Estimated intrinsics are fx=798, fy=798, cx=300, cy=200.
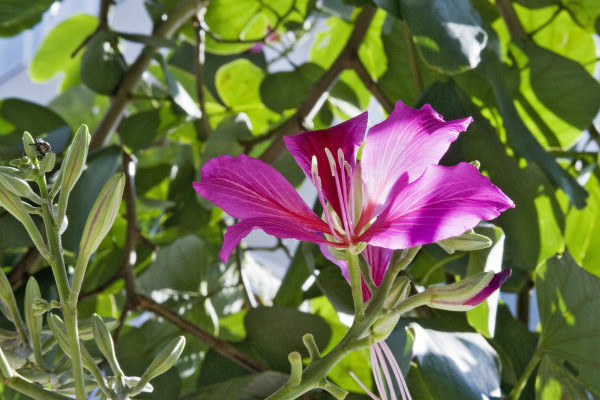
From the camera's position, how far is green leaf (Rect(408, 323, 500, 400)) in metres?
0.23

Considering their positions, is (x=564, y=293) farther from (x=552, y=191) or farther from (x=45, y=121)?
(x=45, y=121)

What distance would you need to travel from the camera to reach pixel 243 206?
160 mm

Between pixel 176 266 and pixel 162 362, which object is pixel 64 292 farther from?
pixel 176 266

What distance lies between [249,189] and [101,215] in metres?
0.03

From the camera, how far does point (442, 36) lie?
0.26 m

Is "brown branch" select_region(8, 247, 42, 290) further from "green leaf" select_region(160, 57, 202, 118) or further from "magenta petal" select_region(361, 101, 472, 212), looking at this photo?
"magenta petal" select_region(361, 101, 472, 212)

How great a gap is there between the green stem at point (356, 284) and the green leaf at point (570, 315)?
14cm

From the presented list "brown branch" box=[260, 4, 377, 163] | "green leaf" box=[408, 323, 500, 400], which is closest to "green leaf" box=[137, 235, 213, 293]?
"brown branch" box=[260, 4, 377, 163]

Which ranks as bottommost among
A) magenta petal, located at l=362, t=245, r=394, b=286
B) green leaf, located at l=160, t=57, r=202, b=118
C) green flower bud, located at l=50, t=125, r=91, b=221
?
green leaf, located at l=160, t=57, r=202, b=118

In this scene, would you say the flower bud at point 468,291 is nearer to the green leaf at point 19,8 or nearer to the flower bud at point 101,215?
the flower bud at point 101,215

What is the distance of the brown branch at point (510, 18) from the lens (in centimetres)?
37

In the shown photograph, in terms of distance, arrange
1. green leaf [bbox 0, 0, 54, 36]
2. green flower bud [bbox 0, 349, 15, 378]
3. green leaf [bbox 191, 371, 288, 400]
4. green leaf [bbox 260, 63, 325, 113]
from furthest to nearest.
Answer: green leaf [bbox 260, 63, 325, 113]
green leaf [bbox 0, 0, 54, 36]
green leaf [bbox 191, 371, 288, 400]
green flower bud [bbox 0, 349, 15, 378]

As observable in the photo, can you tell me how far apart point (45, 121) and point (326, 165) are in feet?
0.93

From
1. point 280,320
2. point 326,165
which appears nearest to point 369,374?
point 280,320
